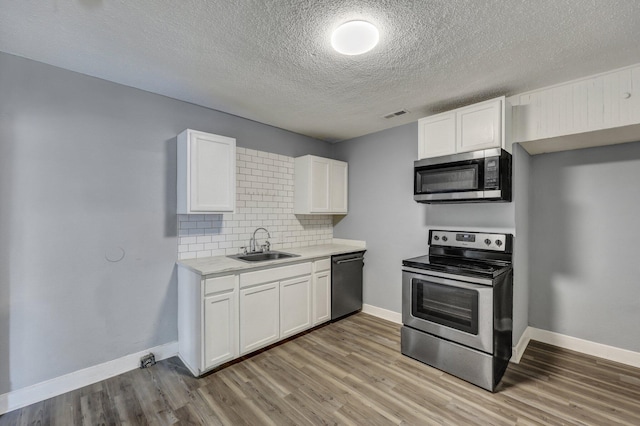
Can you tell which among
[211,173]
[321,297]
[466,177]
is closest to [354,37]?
[466,177]

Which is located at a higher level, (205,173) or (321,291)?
(205,173)

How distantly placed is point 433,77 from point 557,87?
3.66ft

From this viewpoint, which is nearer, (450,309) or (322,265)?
(450,309)

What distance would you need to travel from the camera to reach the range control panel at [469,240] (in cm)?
264

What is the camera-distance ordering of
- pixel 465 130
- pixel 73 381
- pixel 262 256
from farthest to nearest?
pixel 262 256 → pixel 465 130 → pixel 73 381

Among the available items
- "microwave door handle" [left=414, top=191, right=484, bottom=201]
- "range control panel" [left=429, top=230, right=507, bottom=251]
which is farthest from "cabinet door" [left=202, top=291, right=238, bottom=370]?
"range control panel" [left=429, top=230, right=507, bottom=251]

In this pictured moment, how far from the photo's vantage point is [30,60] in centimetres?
213

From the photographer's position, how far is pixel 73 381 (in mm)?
2270

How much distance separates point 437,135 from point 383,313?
235 cm

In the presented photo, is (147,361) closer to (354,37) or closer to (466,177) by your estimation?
(354,37)

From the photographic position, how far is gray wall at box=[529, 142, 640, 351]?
8.59ft

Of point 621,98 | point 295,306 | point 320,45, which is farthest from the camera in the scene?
point 295,306

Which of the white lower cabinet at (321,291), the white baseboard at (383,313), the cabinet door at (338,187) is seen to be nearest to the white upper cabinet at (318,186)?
the cabinet door at (338,187)

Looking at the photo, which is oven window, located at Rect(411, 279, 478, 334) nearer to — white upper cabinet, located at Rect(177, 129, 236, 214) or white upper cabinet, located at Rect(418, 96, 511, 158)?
white upper cabinet, located at Rect(418, 96, 511, 158)
